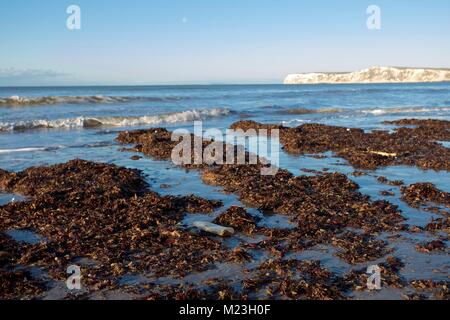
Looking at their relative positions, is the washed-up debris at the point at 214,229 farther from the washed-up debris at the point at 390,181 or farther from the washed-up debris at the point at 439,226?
the washed-up debris at the point at 390,181

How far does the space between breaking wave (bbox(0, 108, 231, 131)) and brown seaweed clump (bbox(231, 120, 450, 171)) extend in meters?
8.98

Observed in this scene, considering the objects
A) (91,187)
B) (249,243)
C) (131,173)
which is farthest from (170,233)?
(131,173)

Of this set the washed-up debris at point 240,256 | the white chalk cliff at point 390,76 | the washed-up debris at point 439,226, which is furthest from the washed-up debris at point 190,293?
the white chalk cliff at point 390,76

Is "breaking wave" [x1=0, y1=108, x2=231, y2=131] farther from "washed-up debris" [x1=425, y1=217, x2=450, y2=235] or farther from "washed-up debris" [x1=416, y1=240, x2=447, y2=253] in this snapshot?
"washed-up debris" [x1=416, y1=240, x2=447, y2=253]

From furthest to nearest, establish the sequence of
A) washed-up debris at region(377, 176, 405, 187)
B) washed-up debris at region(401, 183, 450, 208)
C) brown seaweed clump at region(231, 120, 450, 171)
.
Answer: brown seaweed clump at region(231, 120, 450, 171) → washed-up debris at region(377, 176, 405, 187) → washed-up debris at region(401, 183, 450, 208)

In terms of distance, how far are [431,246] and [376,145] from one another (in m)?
8.29

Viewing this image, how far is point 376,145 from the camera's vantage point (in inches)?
525

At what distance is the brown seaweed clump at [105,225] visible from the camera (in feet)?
16.8

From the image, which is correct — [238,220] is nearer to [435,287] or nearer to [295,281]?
[295,281]

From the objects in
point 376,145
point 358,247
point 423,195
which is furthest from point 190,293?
point 376,145

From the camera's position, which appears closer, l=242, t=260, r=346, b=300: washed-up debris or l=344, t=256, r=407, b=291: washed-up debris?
l=242, t=260, r=346, b=300: washed-up debris

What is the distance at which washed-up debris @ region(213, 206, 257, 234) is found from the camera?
6.29 meters

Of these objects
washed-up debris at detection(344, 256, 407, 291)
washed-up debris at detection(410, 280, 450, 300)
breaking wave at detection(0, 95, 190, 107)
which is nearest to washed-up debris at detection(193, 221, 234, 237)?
washed-up debris at detection(344, 256, 407, 291)

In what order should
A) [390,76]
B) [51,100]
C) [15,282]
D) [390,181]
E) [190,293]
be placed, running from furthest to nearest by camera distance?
[390,76] < [51,100] < [390,181] < [15,282] < [190,293]
